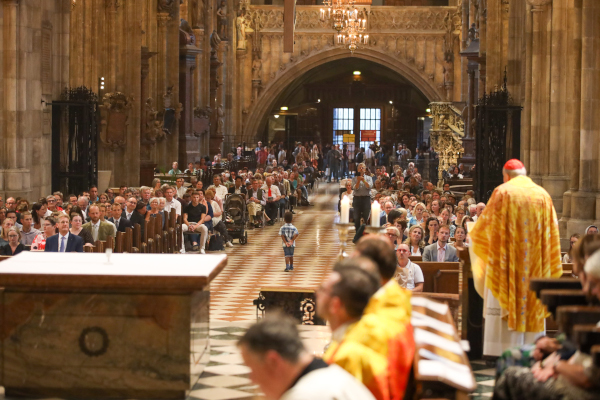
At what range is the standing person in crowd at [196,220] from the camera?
1778 centimetres

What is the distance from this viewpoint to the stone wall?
1644 centimetres

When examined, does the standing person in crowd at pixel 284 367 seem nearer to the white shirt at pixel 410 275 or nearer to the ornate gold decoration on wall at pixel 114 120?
the white shirt at pixel 410 275

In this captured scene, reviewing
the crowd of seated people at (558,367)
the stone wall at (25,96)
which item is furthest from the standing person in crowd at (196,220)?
the crowd of seated people at (558,367)

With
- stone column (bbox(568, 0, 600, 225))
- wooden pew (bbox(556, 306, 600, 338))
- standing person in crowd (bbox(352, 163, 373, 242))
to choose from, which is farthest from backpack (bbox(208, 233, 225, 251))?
wooden pew (bbox(556, 306, 600, 338))

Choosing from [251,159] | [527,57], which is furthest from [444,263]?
[251,159]

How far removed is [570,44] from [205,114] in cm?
1814

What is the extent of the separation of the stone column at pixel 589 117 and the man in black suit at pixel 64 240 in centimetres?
735

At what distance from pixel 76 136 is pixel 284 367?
16246mm

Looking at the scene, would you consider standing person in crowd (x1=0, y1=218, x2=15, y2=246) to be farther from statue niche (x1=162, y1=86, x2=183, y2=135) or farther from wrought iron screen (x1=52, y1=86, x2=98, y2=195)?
statue niche (x1=162, y1=86, x2=183, y2=135)

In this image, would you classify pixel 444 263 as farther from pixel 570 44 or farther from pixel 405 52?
pixel 405 52

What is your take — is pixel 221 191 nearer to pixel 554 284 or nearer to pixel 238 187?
pixel 238 187

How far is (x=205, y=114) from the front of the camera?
33.3 m

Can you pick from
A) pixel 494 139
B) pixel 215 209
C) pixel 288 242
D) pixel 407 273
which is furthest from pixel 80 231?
pixel 494 139

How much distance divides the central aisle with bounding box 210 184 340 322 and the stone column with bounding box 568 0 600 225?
3969 millimetres
